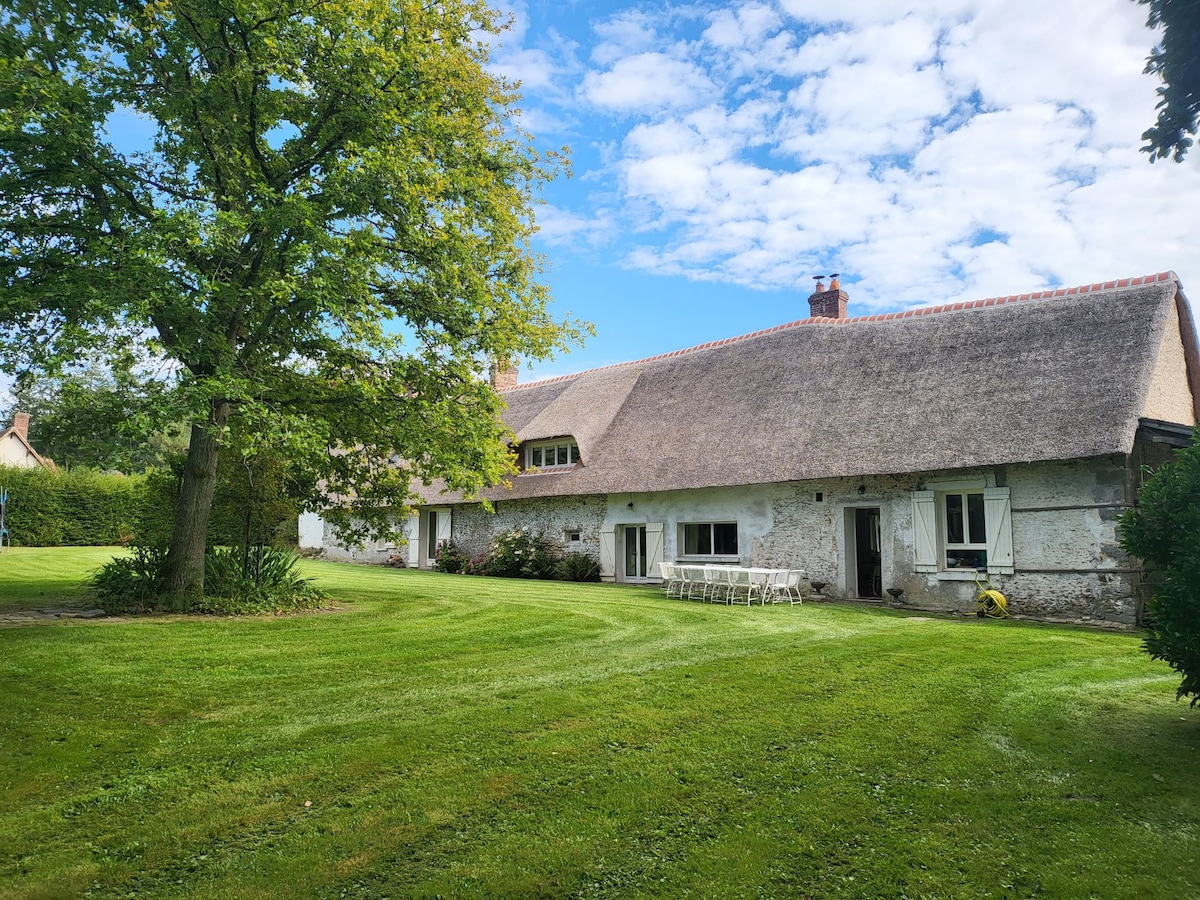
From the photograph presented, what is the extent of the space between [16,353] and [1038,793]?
38.4 feet

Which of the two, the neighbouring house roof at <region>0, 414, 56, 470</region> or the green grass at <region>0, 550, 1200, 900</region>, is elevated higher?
the neighbouring house roof at <region>0, 414, 56, 470</region>

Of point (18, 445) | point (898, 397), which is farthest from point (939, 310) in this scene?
point (18, 445)

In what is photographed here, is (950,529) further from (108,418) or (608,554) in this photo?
(108,418)

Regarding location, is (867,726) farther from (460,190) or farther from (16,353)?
(16,353)

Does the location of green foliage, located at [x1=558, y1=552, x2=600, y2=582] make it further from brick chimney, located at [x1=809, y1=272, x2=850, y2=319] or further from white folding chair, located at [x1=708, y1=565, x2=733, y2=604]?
brick chimney, located at [x1=809, y1=272, x2=850, y2=319]

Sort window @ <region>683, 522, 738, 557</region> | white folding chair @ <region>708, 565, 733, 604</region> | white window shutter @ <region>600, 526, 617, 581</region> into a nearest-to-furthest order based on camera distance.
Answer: white folding chair @ <region>708, 565, 733, 604</region>
window @ <region>683, 522, 738, 557</region>
white window shutter @ <region>600, 526, 617, 581</region>

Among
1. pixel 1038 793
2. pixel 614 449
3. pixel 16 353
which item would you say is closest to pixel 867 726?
pixel 1038 793

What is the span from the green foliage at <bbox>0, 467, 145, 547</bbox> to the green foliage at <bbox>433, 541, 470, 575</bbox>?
1075 cm

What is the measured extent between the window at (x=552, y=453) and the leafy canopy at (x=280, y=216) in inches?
347

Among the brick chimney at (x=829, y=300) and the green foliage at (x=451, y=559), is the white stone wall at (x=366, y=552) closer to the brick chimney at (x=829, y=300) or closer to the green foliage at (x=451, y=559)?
the green foliage at (x=451, y=559)

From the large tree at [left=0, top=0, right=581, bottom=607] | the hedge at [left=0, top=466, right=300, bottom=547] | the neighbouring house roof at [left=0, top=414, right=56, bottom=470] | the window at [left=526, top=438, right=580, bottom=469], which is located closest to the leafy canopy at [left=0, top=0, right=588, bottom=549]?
the large tree at [left=0, top=0, right=581, bottom=607]

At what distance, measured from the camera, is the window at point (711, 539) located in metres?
17.0

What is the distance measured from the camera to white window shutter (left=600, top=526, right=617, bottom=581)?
733 inches

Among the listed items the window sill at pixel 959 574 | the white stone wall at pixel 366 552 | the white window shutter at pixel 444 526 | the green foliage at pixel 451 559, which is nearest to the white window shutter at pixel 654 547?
the green foliage at pixel 451 559
